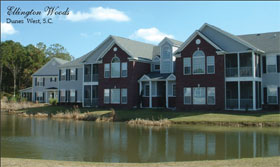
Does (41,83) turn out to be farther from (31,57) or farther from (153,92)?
(153,92)

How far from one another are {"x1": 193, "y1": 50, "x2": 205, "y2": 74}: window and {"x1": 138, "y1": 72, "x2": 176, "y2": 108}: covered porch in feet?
9.95

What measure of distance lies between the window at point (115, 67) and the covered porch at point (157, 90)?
326 cm

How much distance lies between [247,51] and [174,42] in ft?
33.0

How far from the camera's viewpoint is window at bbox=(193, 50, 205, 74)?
35.4 metres

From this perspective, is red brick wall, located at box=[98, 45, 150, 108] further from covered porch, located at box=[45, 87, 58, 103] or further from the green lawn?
covered porch, located at box=[45, 87, 58, 103]

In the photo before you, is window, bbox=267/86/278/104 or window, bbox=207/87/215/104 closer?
window, bbox=267/86/278/104

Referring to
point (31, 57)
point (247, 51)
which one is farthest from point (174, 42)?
point (31, 57)

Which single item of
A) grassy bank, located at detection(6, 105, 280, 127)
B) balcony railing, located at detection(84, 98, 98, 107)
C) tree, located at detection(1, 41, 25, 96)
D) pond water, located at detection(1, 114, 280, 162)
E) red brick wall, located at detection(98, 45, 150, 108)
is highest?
tree, located at detection(1, 41, 25, 96)

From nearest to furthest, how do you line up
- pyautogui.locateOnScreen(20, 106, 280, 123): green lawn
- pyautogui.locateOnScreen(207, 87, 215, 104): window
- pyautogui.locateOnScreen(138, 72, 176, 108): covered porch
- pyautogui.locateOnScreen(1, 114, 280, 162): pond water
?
1. pyautogui.locateOnScreen(1, 114, 280, 162): pond water
2. pyautogui.locateOnScreen(20, 106, 280, 123): green lawn
3. pyautogui.locateOnScreen(207, 87, 215, 104): window
4. pyautogui.locateOnScreen(138, 72, 176, 108): covered porch

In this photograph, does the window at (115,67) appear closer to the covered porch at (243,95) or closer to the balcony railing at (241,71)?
the covered porch at (243,95)

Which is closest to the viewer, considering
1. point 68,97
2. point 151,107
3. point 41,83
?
point 151,107

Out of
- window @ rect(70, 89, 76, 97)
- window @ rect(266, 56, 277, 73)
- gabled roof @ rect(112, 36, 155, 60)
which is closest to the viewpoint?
window @ rect(266, 56, 277, 73)

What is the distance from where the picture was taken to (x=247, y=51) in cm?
3303

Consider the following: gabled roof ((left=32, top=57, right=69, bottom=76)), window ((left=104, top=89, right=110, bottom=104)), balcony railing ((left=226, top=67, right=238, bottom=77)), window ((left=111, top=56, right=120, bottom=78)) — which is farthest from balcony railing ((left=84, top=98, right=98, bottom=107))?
balcony railing ((left=226, top=67, right=238, bottom=77))
